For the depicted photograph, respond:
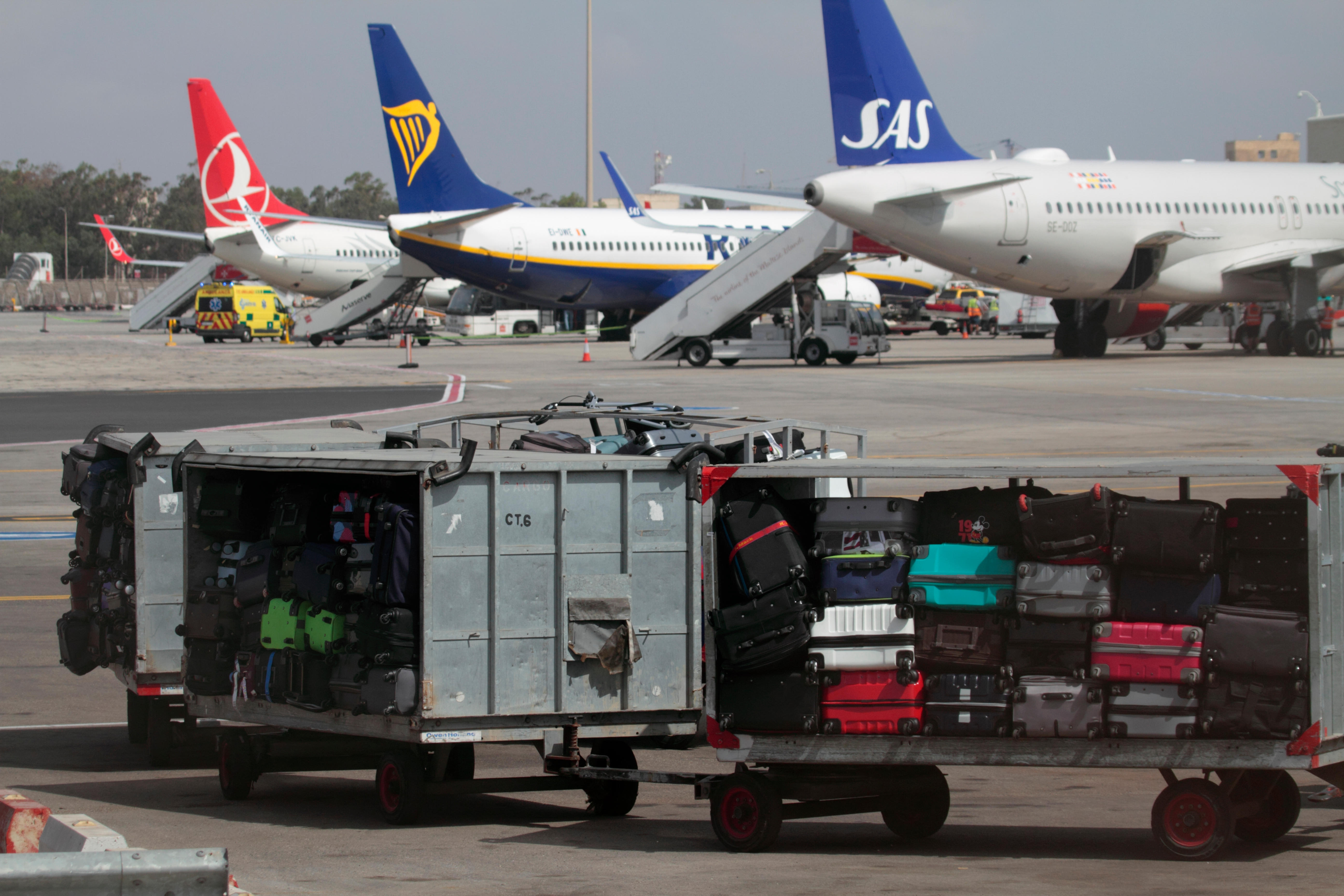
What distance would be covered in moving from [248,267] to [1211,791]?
237 feet

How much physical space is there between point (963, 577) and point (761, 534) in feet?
3.34

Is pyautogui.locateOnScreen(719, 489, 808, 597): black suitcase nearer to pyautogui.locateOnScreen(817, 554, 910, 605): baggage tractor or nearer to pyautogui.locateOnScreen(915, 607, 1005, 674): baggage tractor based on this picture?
pyautogui.locateOnScreen(817, 554, 910, 605): baggage tractor

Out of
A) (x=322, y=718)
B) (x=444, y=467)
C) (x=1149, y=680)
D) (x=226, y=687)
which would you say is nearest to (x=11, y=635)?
(x=226, y=687)

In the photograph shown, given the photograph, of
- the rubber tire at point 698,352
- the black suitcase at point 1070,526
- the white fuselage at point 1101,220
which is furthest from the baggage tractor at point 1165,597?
the rubber tire at point 698,352

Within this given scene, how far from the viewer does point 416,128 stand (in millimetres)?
56781

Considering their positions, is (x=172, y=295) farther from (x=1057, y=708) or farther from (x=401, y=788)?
(x=1057, y=708)

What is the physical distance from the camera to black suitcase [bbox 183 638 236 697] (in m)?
8.66

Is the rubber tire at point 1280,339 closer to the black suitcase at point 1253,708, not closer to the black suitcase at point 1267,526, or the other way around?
the black suitcase at point 1267,526

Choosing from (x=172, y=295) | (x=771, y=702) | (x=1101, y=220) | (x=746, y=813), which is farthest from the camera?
(x=172, y=295)

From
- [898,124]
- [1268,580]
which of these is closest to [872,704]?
[1268,580]

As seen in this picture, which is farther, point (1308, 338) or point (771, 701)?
point (1308, 338)

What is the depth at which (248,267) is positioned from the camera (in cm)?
7419

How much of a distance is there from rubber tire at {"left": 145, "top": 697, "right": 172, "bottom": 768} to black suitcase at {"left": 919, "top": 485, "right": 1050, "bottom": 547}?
4844 millimetres

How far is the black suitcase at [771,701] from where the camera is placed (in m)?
7.28
